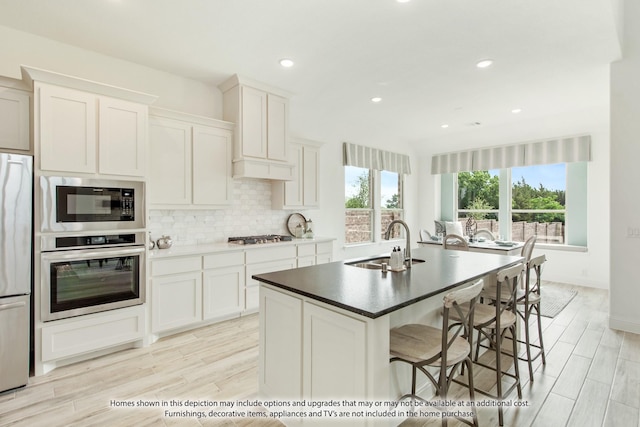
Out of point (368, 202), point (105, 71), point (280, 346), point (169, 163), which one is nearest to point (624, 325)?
point (280, 346)

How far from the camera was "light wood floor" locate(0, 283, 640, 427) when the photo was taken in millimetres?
2031

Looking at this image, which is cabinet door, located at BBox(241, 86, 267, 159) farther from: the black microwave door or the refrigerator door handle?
the refrigerator door handle

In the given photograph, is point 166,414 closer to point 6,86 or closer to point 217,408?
point 217,408

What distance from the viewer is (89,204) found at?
279 centimetres

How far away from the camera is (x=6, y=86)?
→ 256 centimetres

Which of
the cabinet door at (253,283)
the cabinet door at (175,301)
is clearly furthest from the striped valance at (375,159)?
the cabinet door at (175,301)

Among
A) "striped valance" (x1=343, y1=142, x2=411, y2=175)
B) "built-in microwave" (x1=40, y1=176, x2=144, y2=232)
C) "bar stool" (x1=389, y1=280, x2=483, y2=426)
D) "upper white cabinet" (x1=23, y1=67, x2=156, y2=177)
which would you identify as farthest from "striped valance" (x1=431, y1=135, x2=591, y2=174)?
"built-in microwave" (x1=40, y1=176, x2=144, y2=232)

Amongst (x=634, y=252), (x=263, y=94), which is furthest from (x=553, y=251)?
(x=263, y=94)

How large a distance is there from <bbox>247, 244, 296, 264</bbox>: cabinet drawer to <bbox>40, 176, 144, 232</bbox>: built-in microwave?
126 centimetres

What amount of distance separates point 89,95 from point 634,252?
18.6ft

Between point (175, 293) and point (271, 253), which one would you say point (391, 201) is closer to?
point (271, 253)

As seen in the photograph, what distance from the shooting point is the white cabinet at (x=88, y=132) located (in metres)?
2.59

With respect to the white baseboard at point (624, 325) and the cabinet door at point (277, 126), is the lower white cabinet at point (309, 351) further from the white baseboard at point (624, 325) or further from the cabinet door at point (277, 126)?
the white baseboard at point (624, 325)

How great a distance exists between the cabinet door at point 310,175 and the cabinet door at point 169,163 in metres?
1.70
